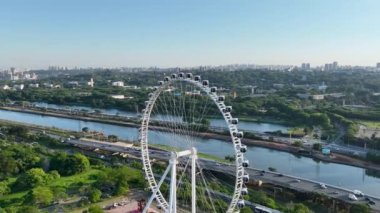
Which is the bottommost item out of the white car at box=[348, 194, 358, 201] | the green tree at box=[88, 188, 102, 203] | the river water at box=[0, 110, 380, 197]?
the river water at box=[0, 110, 380, 197]

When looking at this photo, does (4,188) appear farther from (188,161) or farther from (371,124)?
(371,124)

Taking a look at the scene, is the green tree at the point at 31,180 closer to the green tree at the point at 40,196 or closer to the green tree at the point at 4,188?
the green tree at the point at 4,188

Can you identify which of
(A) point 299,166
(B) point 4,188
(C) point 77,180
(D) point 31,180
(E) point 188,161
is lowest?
(A) point 299,166

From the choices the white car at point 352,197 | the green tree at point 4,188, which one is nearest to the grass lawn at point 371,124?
the white car at point 352,197

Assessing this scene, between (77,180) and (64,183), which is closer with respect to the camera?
(64,183)

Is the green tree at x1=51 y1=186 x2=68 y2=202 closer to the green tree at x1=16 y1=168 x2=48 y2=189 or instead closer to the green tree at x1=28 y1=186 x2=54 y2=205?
the green tree at x1=28 y1=186 x2=54 y2=205

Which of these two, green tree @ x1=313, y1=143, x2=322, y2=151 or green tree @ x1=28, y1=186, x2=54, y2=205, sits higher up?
green tree @ x1=28, y1=186, x2=54, y2=205

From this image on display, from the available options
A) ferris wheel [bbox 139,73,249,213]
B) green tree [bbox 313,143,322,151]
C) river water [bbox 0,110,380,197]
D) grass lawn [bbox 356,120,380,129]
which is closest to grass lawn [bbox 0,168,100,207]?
ferris wheel [bbox 139,73,249,213]

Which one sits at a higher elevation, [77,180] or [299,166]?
[77,180]

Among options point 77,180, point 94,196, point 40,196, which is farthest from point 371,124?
point 40,196

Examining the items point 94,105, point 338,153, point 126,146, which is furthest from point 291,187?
point 94,105
